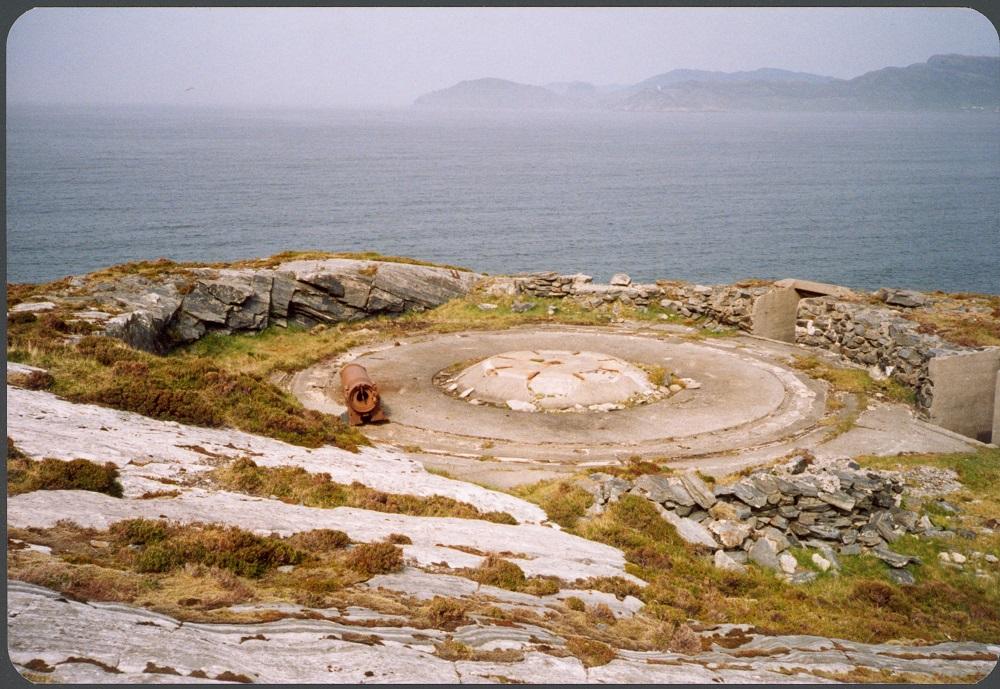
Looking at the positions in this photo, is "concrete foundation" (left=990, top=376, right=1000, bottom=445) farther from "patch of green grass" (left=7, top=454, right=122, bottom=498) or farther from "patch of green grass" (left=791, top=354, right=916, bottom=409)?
"patch of green grass" (left=7, top=454, right=122, bottom=498)

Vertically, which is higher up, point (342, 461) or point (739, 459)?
point (342, 461)

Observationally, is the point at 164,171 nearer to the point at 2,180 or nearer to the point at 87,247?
the point at 87,247

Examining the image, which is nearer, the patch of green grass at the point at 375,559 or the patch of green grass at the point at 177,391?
the patch of green grass at the point at 375,559

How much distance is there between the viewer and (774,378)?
94.8 feet

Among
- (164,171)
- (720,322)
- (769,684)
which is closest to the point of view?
(769,684)

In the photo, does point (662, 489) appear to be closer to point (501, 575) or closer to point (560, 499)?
point (560, 499)

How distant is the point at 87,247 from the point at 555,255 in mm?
50224

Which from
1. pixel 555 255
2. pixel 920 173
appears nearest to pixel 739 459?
pixel 555 255

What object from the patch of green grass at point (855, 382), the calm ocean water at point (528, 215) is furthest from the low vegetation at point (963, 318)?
the calm ocean water at point (528, 215)

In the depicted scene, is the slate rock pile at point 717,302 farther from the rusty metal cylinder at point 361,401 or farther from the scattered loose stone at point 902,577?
the scattered loose stone at point 902,577

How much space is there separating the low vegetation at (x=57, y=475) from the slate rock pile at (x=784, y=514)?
32.8 ft

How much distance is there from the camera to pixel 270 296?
34.4 metres

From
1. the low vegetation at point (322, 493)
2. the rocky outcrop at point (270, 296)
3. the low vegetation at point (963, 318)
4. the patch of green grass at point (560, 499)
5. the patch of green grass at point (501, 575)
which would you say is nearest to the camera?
the patch of green grass at point (501, 575)

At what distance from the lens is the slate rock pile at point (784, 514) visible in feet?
54.6
